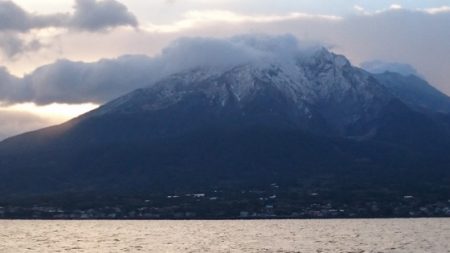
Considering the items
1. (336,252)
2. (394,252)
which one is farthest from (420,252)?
(336,252)

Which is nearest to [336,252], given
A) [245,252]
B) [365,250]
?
[365,250]

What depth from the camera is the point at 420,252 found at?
645ft

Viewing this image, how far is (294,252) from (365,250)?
51.7ft

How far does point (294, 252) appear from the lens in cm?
19850

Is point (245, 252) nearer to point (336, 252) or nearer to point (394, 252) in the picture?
point (336, 252)

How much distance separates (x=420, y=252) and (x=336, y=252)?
59.7 feet

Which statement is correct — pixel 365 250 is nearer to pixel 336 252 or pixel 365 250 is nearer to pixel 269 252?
pixel 336 252

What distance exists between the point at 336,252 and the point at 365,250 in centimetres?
758

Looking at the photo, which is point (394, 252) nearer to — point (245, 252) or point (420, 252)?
point (420, 252)

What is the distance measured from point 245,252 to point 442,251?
4330 cm

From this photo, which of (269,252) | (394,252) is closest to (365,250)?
(394,252)

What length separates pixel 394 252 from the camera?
643 feet

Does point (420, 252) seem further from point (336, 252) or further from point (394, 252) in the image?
point (336, 252)

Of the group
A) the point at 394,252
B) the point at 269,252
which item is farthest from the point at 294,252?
the point at 394,252
